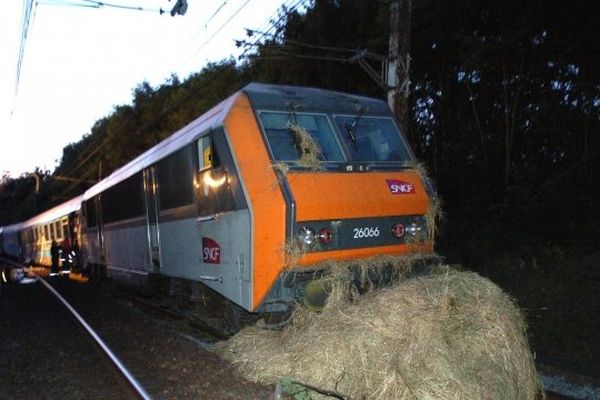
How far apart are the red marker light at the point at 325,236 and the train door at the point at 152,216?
162 inches

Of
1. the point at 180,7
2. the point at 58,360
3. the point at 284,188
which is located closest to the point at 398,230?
the point at 284,188

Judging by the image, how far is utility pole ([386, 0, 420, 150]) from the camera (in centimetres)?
1036

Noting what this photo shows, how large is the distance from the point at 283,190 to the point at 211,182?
130 cm

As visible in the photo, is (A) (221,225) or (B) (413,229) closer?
(A) (221,225)

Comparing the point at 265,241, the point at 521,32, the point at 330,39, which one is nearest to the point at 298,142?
the point at 265,241

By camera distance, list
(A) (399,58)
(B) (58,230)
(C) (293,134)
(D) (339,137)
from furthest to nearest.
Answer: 1. (B) (58,230)
2. (A) (399,58)
3. (D) (339,137)
4. (C) (293,134)

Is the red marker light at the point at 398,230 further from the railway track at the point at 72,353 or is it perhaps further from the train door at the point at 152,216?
the train door at the point at 152,216

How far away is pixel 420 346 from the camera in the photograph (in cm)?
491

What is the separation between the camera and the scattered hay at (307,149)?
6.61m

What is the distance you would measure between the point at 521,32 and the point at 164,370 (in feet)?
29.5

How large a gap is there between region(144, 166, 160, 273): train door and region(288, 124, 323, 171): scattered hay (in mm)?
3689

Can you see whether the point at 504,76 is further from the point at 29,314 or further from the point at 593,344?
the point at 29,314

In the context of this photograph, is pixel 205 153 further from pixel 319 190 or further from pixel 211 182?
pixel 319 190

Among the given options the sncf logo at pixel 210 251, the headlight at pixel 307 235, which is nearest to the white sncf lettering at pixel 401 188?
the headlight at pixel 307 235
